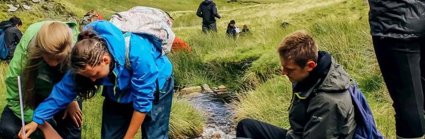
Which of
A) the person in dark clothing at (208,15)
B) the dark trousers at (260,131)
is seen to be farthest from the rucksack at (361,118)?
the person in dark clothing at (208,15)

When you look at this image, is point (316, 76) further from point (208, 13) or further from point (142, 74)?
point (208, 13)

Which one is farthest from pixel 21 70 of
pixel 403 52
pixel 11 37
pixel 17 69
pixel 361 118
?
pixel 11 37

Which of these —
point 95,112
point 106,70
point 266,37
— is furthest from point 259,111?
point 266,37

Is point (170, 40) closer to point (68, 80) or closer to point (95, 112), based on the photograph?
point (68, 80)

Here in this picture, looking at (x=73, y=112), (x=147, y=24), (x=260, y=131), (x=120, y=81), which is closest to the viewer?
(x=120, y=81)

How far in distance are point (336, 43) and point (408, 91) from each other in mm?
4354

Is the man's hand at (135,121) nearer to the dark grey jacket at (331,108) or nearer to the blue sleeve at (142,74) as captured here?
the blue sleeve at (142,74)

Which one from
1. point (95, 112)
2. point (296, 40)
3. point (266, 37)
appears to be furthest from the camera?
point (266, 37)

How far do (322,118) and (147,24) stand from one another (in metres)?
1.11

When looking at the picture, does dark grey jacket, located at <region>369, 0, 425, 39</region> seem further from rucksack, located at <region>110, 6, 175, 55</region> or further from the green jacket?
the green jacket

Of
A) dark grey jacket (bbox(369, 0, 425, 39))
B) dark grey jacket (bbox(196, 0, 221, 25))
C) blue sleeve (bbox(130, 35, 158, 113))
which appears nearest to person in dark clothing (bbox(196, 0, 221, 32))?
dark grey jacket (bbox(196, 0, 221, 25))

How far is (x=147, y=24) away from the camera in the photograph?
3.45 m

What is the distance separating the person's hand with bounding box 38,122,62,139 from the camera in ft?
12.2

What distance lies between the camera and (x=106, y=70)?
10.4 feet
